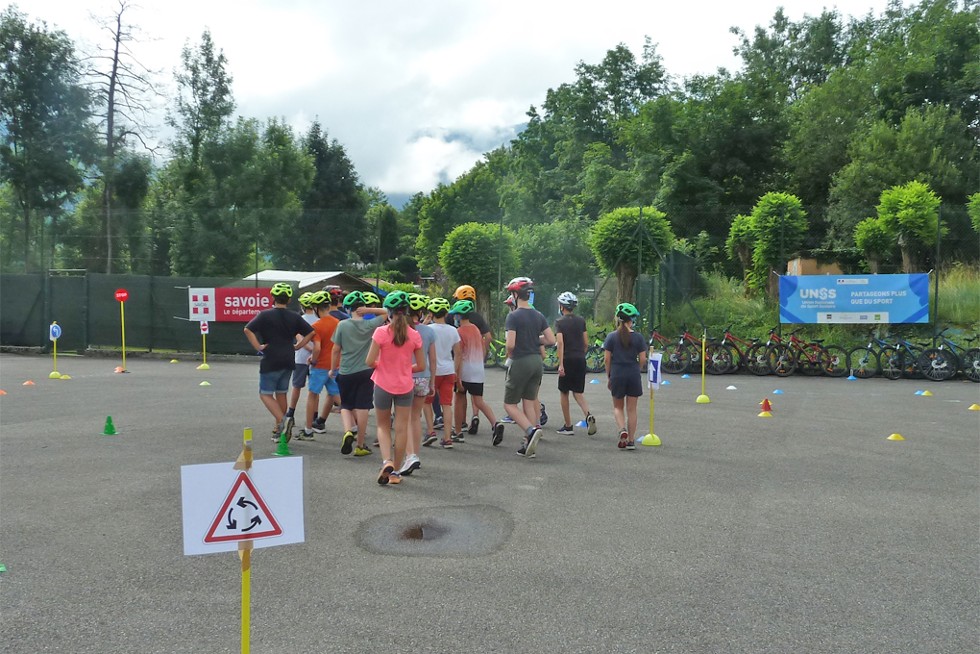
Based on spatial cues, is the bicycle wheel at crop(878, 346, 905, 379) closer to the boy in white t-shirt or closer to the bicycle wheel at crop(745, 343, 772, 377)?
the bicycle wheel at crop(745, 343, 772, 377)

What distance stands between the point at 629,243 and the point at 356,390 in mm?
13909

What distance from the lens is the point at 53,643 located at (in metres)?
4.13

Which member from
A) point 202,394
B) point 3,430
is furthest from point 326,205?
point 3,430

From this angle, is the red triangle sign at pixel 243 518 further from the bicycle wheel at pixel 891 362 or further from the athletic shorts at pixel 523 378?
the bicycle wheel at pixel 891 362

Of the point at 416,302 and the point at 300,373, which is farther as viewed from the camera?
the point at 300,373

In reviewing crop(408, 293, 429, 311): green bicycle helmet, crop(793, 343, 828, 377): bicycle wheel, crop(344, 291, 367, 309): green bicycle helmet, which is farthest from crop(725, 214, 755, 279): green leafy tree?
crop(344, 291, 367, 309): green bicycle helmet

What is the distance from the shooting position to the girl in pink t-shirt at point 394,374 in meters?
7.72

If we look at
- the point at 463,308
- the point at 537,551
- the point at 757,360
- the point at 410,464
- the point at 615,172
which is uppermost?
the point at 615,172

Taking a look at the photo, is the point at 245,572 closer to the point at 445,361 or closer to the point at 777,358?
the point at 445,361

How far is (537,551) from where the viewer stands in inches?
224

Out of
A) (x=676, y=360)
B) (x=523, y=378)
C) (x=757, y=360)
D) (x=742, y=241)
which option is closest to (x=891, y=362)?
(x=757, y=360)

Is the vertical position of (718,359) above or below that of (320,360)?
below

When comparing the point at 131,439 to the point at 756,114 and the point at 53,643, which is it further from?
the point at 756,114

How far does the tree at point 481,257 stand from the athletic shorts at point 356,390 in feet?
45.7
